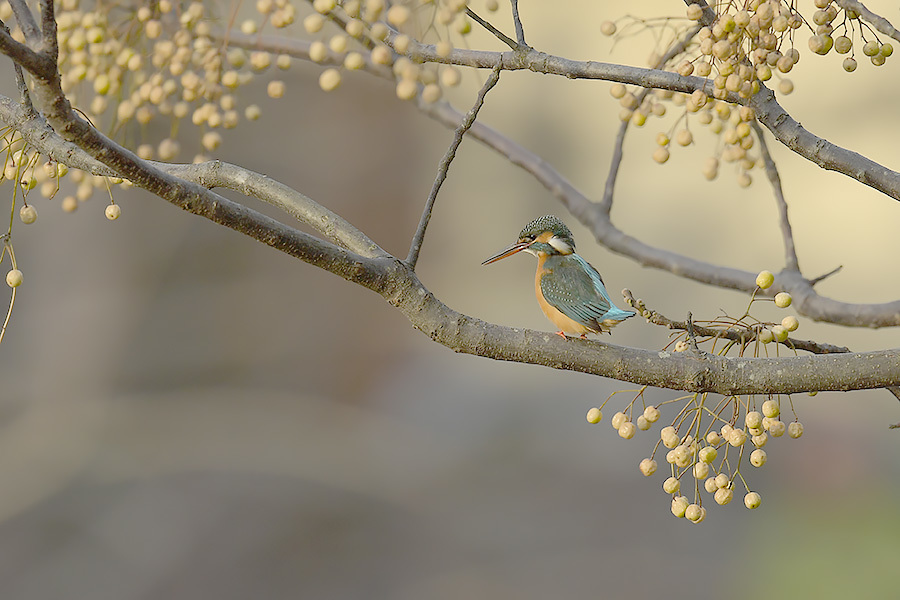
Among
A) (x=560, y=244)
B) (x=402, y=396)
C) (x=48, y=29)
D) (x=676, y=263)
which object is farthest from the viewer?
(x=402, y=396)

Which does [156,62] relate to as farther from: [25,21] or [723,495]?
[723,495]

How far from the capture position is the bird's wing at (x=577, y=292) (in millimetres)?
799

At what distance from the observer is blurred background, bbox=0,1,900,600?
2.72m

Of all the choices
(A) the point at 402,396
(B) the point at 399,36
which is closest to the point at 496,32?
(B) the point at 399,36

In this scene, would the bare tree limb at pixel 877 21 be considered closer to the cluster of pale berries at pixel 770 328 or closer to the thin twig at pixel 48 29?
the cluster of pale berries at pixel 770 328

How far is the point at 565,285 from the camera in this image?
33.5 inches

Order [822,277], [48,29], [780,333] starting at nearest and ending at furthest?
1. [48,29]
2. [780,333]
3. [822,277]

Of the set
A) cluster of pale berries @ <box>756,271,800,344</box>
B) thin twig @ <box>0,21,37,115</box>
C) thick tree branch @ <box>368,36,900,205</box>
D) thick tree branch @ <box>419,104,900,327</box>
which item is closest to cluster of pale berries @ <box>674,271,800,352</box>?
cluster of pale berries @ <box>756,271,800,344</box>

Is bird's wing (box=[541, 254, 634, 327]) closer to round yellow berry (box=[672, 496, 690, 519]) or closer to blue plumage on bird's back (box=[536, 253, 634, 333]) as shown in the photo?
blue plumage on bird's back (box=[536, 253, 634, 333])

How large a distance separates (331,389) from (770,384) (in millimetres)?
2703

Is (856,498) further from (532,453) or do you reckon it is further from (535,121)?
(535,121)

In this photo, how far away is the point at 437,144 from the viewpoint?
3520 mm

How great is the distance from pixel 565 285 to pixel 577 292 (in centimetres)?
2

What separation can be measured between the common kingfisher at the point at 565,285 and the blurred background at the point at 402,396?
6.39ft
